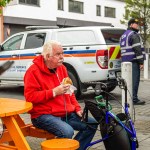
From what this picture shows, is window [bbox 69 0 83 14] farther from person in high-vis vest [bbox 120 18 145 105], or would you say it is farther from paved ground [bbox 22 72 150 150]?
person in high-vis vest [bbox 120 18 145 105]

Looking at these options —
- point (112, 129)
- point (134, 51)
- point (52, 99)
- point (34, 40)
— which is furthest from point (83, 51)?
point (112, 129)

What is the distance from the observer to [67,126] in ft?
14.1

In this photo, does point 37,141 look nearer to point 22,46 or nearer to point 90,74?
point 90,74

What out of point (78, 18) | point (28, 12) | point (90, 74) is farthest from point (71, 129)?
point (78, 18)

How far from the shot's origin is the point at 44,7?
1292 inches

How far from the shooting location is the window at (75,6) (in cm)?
3634

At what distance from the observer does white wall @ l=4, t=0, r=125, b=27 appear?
30.5m

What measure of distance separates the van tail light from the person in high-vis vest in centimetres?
48

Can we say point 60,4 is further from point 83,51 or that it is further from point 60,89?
point 60,89

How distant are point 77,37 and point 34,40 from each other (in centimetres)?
144

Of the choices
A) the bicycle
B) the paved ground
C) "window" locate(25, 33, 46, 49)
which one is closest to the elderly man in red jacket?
the bicycle

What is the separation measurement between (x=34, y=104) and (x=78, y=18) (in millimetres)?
33340

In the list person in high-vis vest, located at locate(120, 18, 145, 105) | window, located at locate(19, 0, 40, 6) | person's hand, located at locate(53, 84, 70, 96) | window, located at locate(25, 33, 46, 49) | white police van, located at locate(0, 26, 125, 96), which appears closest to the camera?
person's hand, located at locate(53, 84, 70, 96)

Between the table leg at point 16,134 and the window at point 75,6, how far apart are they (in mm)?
32752
